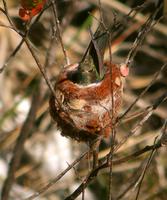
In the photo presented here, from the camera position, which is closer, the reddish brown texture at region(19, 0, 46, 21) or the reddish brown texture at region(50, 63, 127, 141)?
the reddish brown texture at region(19, 0, 46, 21)

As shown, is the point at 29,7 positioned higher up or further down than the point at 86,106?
higher up

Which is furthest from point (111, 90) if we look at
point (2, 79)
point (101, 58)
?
point (2, 79)

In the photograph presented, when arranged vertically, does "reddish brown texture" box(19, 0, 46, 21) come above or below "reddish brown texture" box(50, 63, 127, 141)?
above

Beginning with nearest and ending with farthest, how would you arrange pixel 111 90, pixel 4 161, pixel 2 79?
pixel 111 90
pixel 4 161
pixel 2 79

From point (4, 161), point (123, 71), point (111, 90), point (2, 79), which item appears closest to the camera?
point (111, 90)

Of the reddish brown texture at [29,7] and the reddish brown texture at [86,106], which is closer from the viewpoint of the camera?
the reddish brown texture at [29,7]

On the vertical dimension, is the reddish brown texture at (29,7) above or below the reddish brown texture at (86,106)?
above

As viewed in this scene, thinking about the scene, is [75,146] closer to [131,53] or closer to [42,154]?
[42,154]

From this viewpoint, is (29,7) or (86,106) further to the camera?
(86,106)
